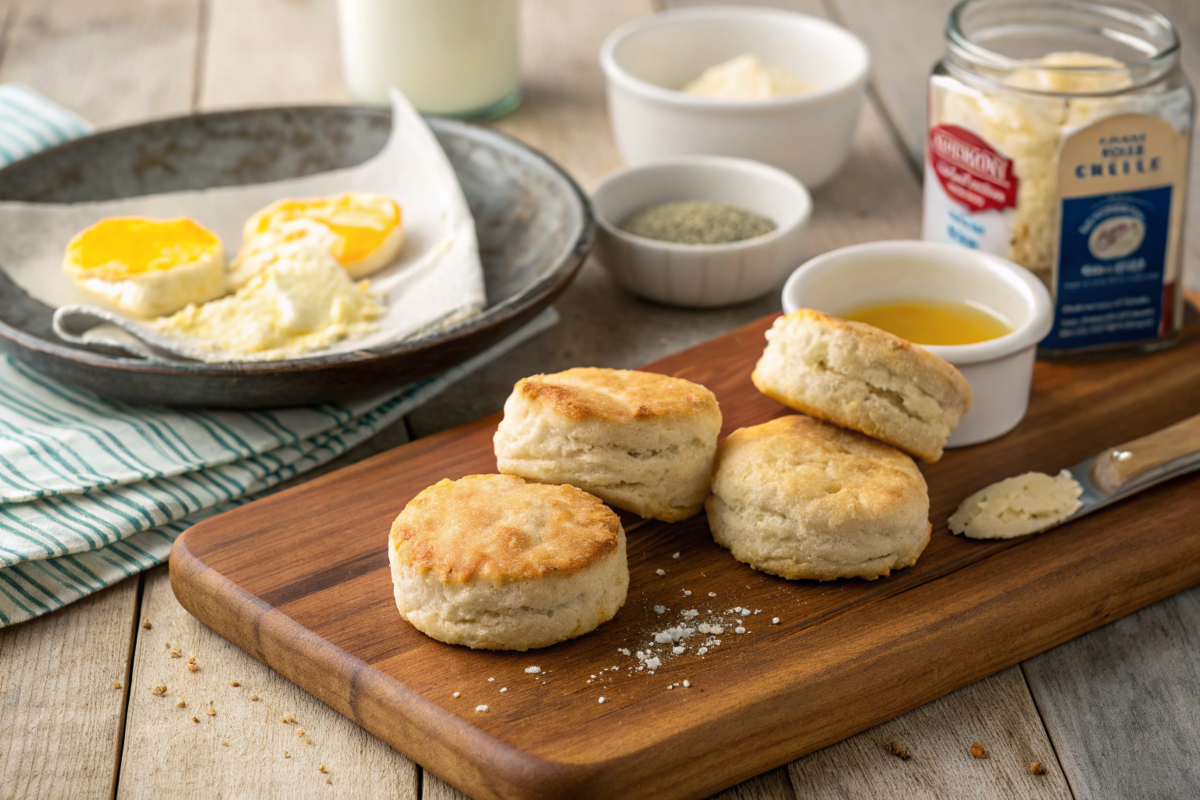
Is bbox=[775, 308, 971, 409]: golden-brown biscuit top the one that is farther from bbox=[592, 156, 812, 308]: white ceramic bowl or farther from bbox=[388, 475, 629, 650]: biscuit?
bbox=[592, 156, 812, 308]: white ceramic bowl

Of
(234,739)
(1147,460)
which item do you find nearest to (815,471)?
(1147,460)

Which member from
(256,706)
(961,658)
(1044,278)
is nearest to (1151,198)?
(1044,278)

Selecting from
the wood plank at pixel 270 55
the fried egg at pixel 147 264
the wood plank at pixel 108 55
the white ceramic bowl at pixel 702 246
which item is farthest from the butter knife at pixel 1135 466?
the wood plank at pixel 108 55

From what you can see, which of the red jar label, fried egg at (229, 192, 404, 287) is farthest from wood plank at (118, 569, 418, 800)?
the red jar label

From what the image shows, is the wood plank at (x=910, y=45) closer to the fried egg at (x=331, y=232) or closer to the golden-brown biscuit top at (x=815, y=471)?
the fried egg at (x=331, y=232)

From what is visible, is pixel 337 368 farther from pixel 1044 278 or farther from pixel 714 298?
pixel 1044 278
